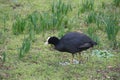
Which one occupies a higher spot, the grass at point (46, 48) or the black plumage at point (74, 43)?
the black plumage at point (74, 43)

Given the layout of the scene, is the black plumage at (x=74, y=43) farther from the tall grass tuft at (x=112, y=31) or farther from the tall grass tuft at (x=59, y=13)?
the tall grass tuft at (x=59, y=13)

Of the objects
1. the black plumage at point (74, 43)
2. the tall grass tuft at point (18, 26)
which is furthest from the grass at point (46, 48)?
the black plumage at point (74, 43)

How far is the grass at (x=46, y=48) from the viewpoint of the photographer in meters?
6.10

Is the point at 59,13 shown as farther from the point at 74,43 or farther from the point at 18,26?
the point at 74,43

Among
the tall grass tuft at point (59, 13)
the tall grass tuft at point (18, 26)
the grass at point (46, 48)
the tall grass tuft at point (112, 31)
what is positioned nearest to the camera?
the grass at point (46, 48)

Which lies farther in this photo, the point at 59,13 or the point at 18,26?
the point at 59,13

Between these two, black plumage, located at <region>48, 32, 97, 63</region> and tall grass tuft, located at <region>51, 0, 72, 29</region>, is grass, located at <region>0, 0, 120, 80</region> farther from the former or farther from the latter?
black plumage, located at <region>48, 32, 97, 63</region>

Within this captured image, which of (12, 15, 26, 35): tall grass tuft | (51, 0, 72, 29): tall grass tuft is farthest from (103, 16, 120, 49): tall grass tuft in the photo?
(12, 15, 26, 35): tall grass tuft

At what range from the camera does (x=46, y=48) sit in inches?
278

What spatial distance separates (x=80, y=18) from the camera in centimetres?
851

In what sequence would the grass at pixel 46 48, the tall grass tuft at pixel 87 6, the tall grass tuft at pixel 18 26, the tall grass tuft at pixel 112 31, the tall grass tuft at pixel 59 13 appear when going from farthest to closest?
the tall grass tuft at pixel 87 6 → the tall grass tuft at pixel 59 13 → the tall grass tuft at pixel 18 26 → the tall grass tuft at pixel 112 31 → the grass at pixel 46 48

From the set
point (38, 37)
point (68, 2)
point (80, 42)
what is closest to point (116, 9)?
point (68, 2)

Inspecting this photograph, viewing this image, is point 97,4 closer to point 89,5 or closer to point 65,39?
point 89,5

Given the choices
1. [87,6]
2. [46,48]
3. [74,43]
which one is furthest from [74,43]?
[87,6]
